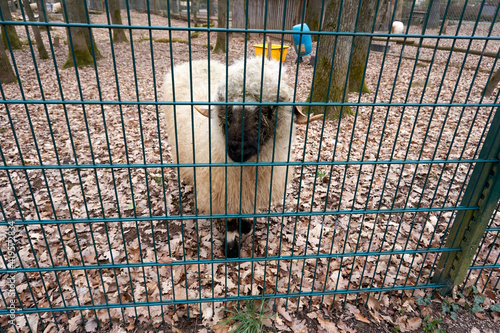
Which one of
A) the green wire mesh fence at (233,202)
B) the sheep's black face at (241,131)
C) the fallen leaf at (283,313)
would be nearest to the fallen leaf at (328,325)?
the green wire mesh fence at (233,202)

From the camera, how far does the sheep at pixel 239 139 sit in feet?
8.19

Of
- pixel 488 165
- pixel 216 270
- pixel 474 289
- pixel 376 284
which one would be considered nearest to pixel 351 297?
pixel 376 284

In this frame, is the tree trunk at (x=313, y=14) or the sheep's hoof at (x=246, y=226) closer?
the sheep's hoof at (x=246, y=226)

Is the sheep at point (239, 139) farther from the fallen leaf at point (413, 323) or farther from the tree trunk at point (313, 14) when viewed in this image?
the tree trunk at point (313, 14)

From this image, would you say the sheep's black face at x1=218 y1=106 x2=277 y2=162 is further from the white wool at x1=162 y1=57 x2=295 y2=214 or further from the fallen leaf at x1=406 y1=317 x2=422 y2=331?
the fallen leaf at x1=406 y1=317 x2=422 y2=331

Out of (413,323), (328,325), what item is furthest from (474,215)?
(328,325)

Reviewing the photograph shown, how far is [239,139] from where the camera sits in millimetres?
2445

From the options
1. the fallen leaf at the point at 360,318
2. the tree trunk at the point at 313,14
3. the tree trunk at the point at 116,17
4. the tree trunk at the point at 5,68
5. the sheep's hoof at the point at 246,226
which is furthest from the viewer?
the tree trunk at the point at 313,14

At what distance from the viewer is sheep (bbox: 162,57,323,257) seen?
2.50 metres

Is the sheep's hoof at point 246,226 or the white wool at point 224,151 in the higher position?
the white wool at point 224,151

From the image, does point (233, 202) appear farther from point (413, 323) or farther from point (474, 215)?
point (474, 215)

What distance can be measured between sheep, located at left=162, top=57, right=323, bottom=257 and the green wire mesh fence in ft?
0.08

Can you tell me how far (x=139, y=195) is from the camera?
443 centimetres

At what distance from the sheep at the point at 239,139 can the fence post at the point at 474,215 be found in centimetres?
139
